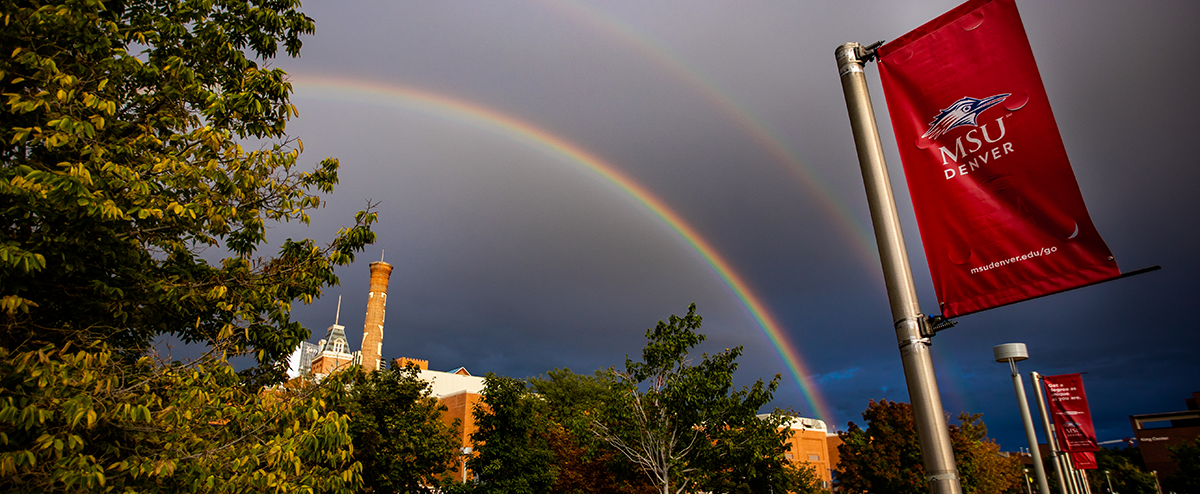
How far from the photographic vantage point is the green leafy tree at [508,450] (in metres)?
24.7

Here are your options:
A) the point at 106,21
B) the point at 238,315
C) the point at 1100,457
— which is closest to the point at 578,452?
the point at 238,315

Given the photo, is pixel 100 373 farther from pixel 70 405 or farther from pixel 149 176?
pixel 149 176

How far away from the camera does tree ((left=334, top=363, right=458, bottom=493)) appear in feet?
78.2

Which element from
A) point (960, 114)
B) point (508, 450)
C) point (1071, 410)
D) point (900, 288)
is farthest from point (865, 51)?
point (508, 450)

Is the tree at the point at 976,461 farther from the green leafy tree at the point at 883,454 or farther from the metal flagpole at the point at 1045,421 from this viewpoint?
the metal flagpole at the point at 1045,421

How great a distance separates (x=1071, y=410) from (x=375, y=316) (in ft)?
205

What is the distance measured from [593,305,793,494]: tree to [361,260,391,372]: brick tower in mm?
52227

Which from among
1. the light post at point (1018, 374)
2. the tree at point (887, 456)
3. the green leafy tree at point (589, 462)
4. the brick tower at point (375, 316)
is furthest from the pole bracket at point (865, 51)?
the brick tower at point (375, 316)

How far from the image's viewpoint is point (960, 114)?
3893mm

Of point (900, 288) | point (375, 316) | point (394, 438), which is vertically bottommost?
point (900, 288)

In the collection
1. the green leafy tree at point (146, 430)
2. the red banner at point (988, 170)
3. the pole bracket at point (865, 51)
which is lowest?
the green leafy tree at point (146, 430)

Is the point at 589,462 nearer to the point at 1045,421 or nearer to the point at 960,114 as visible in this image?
the point at 1045,421

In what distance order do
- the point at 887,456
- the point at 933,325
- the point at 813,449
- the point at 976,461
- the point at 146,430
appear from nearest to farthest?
1. the point at 933,325
2. the point at 146,430
3. the point at 887,456
4. the point at 976,461
5. the point at 813,449

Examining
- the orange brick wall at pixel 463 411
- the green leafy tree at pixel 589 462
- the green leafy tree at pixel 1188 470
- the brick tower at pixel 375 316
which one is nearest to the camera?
the green leafy tree at pixel 589 462
